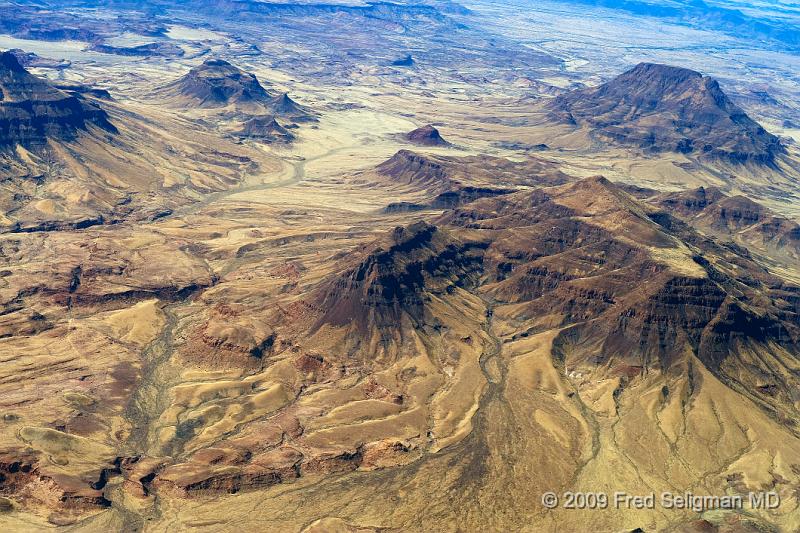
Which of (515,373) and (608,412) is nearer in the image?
(608,412)

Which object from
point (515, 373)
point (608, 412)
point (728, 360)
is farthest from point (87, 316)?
point (728, 360)

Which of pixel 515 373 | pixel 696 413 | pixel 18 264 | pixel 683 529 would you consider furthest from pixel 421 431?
pixel 18 264

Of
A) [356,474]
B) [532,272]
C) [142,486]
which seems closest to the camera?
[142,486]

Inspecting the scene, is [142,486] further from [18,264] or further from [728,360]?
[728,360]

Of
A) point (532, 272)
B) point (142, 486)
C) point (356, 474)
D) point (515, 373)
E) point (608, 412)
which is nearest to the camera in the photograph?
point (142, 486)

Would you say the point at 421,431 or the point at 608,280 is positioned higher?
the point at 608,280

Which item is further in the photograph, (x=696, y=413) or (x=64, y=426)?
(x=696, y=413)

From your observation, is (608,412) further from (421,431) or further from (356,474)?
(356,474)

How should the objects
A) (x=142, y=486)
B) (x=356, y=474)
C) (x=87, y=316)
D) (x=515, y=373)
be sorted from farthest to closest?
(x=87, y=316)
(x=515, y=373)
(x=356, y=474)
(x=142, y=486)

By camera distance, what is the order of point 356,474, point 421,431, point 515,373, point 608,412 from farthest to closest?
point 515,373 → point 608,412 → point 421,431 → point 356,474
